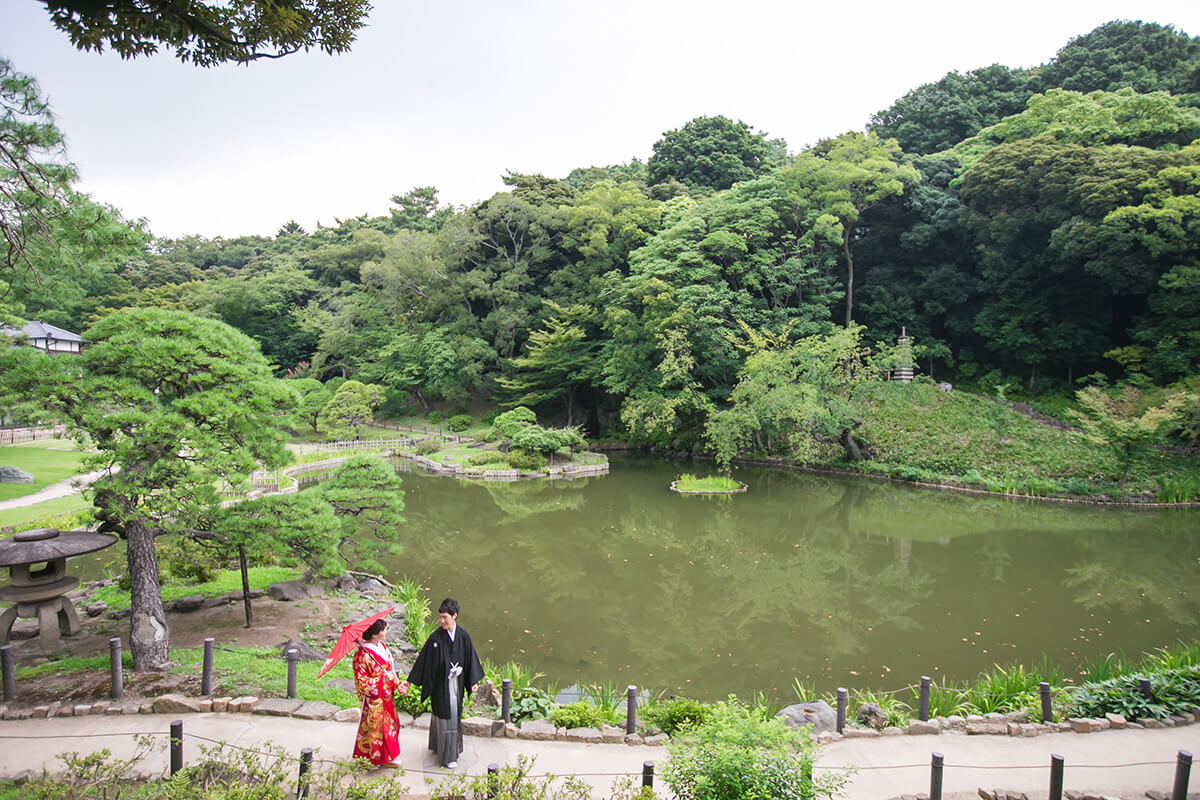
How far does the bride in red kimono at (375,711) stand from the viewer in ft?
13.3

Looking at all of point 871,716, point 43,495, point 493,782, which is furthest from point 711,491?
point 43,495

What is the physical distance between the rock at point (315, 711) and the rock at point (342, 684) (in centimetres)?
69

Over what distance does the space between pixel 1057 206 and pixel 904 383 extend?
676 cm

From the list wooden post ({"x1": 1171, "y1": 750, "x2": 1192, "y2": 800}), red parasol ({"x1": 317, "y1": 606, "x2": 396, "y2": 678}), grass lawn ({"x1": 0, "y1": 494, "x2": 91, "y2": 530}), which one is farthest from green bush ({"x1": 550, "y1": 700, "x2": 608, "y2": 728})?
grass lawn ({"x1": 0, "y1": 494, "x2": 91, "y2": 530})

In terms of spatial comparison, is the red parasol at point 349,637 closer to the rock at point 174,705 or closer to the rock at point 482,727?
the rock at point 482,727

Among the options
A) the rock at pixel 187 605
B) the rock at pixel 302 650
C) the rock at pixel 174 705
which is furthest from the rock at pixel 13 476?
the rock at pixel 174 705

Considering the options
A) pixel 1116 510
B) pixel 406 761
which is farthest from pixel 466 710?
pixel 1116 510

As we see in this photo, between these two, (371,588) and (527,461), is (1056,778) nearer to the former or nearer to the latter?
(371,588)

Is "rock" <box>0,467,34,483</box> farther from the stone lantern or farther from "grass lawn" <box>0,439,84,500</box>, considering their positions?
the stone lantern

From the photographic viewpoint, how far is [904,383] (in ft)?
67.1

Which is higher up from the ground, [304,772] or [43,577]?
[43,577]

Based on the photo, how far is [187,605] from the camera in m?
7.80

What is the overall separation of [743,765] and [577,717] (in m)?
1.94

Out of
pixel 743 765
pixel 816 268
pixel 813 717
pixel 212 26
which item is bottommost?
pixel 813 717
